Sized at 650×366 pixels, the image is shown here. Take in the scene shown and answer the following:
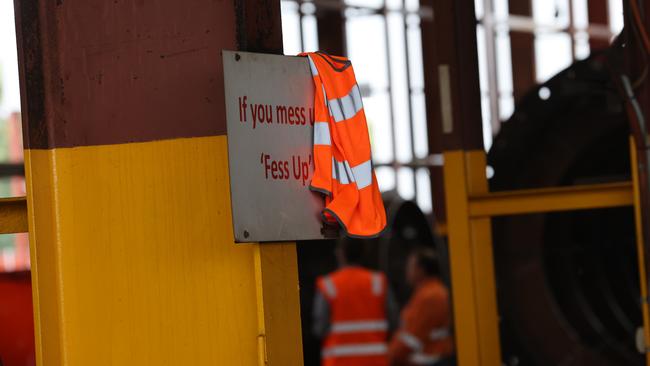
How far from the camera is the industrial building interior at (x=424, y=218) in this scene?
4.69 meters

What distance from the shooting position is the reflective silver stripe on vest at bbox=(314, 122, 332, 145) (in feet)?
15.0

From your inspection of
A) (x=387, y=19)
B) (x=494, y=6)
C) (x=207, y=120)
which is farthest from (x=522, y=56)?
(x=207, y=120)

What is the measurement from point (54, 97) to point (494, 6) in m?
18.1

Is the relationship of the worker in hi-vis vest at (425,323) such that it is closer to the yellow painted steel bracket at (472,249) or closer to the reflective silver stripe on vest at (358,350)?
the reflective silver stripe on vest at (358,350)

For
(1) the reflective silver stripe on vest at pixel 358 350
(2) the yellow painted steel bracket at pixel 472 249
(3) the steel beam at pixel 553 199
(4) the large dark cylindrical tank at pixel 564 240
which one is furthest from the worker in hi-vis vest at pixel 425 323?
(3) the steel beam at pixel 553 199

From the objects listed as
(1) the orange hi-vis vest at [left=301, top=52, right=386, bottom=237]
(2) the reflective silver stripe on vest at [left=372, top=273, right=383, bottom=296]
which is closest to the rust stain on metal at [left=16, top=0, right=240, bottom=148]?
(1) the orange hi-vis vest at [left=301, top=52, right=386, bottom=237]

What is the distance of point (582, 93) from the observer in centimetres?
803

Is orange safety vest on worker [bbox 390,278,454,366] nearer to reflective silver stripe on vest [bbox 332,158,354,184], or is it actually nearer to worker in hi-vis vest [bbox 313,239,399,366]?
worker in hi-vis vest [bbox 313,239,399,366]

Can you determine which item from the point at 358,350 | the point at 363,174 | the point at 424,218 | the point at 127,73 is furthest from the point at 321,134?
the point at 424,218

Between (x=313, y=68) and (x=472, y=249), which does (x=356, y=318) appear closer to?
(x=472, y=249)

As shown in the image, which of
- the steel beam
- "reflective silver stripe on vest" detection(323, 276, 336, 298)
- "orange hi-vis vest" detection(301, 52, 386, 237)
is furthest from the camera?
"reflective silver stripe on vest" detection(323, 276, 336, 298)

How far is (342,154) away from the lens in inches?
183

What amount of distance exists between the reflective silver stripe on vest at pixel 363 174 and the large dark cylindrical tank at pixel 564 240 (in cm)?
358

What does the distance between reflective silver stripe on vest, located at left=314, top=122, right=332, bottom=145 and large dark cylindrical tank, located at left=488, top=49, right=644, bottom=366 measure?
374 centimetres
